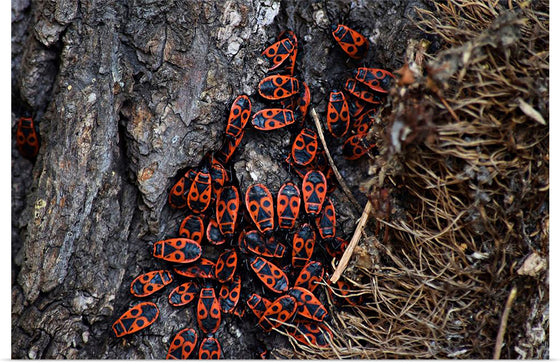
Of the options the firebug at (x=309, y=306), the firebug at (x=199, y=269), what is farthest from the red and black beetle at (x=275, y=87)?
the firebug at (x=309, y=306)

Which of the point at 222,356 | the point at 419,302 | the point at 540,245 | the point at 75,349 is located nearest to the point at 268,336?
the point at 222,356

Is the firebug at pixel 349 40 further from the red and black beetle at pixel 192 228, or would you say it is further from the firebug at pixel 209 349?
the firebug at pixel 209 349

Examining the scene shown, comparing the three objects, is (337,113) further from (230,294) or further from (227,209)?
(230,294)

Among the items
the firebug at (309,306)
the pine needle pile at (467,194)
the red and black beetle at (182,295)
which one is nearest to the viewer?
the pine needle pile at (467,194)

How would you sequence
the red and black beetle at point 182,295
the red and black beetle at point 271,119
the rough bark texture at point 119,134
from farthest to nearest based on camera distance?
1. the red and black beetle at point 271,119
2. the red and black beetle at point 182,295
3. the rough bark texture at point 119,134

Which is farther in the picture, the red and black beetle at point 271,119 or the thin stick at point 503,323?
the red and black beetle at point 271,119

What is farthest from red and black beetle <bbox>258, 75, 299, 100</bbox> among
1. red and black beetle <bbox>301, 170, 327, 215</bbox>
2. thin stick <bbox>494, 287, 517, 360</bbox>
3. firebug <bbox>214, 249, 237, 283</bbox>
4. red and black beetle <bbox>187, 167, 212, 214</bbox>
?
thin stick <bbox>494, 287, 517, 360</bbox>

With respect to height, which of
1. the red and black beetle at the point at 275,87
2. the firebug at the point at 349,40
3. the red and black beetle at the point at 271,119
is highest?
the firebug at the point at 349,40
